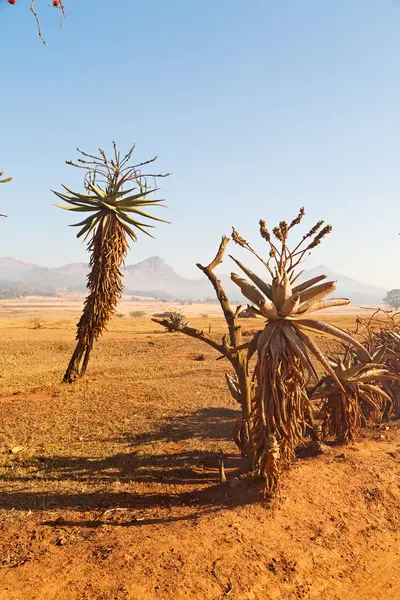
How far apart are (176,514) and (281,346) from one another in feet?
9.66

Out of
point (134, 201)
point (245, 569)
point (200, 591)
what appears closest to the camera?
point (200, 591)

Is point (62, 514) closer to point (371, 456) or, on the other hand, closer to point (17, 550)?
point (17, 550)

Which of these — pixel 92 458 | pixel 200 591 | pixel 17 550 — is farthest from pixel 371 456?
pixel 17 550

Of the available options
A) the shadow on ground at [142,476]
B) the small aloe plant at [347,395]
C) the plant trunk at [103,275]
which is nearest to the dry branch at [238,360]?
the shadow on ground at [142,476]

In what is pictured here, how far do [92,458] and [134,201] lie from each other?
316 inches

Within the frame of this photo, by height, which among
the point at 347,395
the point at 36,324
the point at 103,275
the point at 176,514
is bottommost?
the point at 36,324

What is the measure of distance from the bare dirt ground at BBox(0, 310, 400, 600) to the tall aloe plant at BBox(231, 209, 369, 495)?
97 centimetres

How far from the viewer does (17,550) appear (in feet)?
15.8

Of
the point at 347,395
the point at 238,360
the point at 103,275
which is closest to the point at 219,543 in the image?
the point at 238,360

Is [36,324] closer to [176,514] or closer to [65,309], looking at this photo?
[176,514]

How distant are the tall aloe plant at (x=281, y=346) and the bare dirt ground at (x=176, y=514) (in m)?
0.97

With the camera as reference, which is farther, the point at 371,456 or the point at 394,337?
the point at 394,337

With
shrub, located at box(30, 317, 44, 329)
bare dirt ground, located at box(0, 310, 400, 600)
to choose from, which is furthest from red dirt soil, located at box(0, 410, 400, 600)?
shrub, located at box(30, 317, 44, 329)

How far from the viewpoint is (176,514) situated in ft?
19.1
